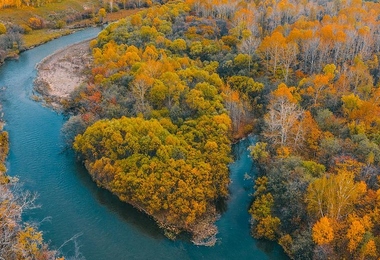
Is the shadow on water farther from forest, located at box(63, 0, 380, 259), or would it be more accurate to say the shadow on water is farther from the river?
forest, located at box(63, 0, 380, 259)

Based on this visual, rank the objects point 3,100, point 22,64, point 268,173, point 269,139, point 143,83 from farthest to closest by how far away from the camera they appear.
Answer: point 22,64
point 3,100
point 143,83
point 269,139
point 268,173

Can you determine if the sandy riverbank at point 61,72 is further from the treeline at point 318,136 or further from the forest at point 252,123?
the treeline at point 318,136

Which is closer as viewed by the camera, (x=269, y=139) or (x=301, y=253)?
(x=301, y=253)

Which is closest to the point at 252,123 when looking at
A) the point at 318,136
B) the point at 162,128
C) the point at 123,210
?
the point at 318,136

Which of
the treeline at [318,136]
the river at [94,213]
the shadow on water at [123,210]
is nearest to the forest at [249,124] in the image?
the treeline at [318,136]

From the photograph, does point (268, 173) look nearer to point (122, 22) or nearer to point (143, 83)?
point (143, 83)

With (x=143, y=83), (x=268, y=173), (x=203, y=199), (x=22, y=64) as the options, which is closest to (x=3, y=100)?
(x=22, y=64)
